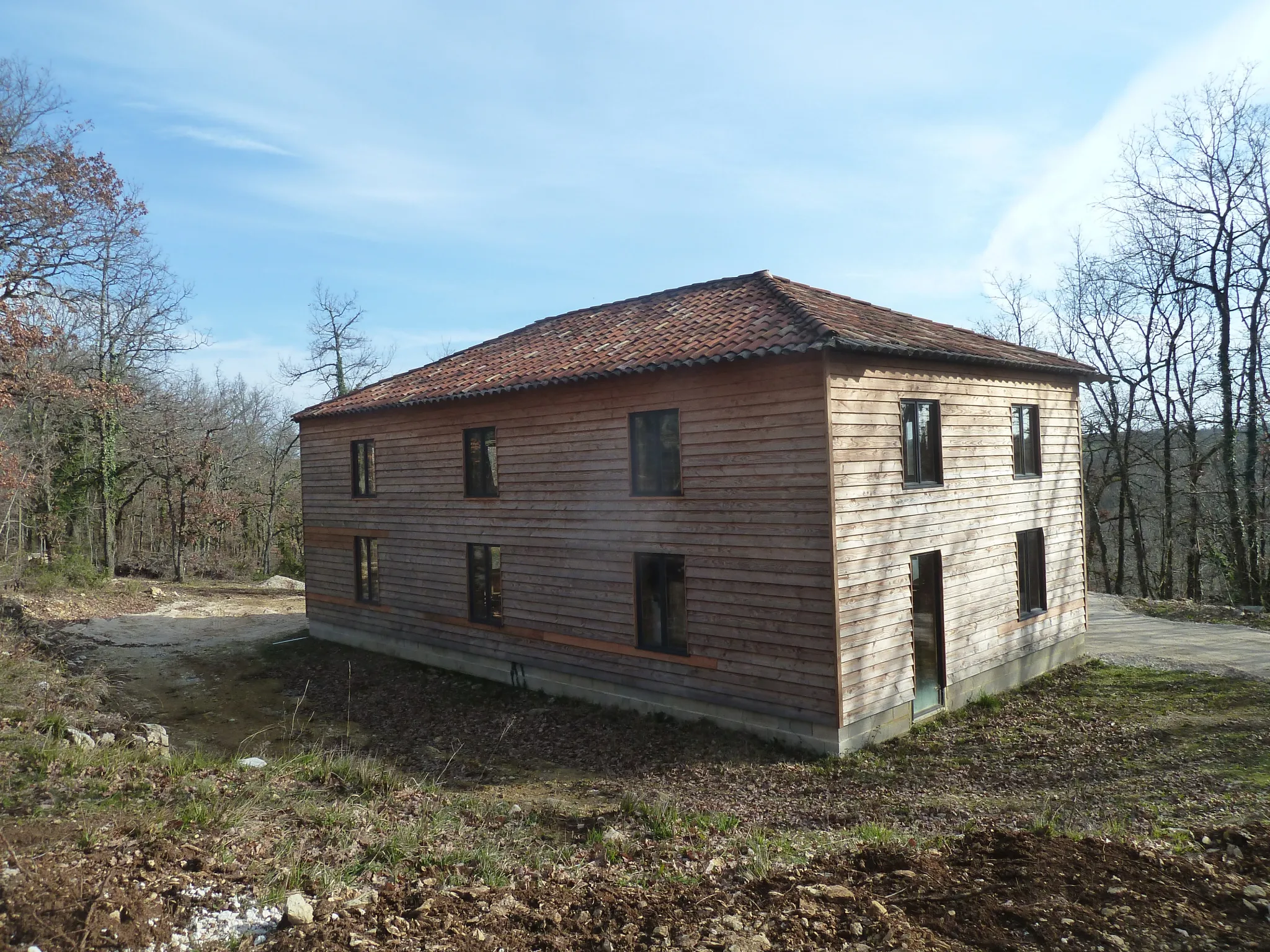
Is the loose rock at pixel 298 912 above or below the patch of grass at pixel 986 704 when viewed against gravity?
above

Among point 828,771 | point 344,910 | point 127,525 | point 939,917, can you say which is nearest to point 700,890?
point 939,917

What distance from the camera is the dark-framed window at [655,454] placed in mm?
11922

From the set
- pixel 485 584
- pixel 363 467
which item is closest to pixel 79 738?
pixel 485 584

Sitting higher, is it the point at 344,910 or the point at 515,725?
the point at 344,910

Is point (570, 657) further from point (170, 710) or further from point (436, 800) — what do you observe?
point (170, 710)

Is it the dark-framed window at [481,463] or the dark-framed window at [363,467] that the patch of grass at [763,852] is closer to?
the dark-framed window at [481,463]

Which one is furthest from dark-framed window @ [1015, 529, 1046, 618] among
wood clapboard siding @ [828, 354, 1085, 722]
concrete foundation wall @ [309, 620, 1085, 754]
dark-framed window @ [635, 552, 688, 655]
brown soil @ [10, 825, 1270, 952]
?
brown soil @ [10, 825, 1270, 952]

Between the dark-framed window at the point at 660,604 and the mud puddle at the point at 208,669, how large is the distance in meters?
4.84

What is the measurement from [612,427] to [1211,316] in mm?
24173

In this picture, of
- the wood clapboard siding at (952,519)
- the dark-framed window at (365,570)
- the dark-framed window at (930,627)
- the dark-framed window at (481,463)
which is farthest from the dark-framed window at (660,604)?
the dark-framed window at (365,570)

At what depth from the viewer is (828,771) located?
965 cm

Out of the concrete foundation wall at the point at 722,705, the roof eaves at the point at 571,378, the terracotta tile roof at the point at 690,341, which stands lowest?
the concrete foundation wall at the point at 722,705

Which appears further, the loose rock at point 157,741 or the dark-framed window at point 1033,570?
the dark-framed window at point 1033,570

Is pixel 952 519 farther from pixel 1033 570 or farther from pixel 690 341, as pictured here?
pixel 690 341
